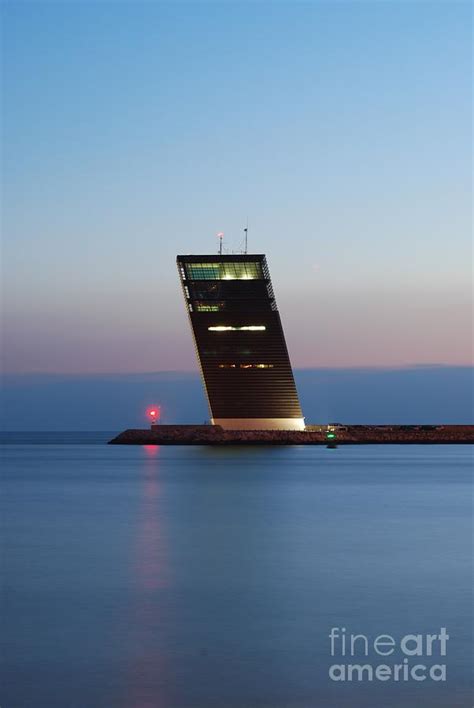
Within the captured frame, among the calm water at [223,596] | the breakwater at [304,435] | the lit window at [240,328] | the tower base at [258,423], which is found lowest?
the calm water at [223,596]

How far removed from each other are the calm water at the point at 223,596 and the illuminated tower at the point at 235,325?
2716 inches

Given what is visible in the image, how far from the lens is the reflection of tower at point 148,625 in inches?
624

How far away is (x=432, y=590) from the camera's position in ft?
83.2

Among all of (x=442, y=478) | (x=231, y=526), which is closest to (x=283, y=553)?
(x=231, y=526)

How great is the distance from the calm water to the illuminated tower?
6899 cm

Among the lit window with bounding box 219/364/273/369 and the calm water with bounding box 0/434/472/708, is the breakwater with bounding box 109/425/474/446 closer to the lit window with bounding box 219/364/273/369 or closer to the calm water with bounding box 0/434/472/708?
the lit window with bounding box 219/364/273/369

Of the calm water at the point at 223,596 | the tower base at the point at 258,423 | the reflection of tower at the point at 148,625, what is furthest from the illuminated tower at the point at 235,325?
the reflection of tower at the point at 148,625

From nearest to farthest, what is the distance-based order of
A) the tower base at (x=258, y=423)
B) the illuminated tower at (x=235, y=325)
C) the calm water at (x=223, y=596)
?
the calm water at (x=223, y=596) < the illuminated tower at (x=235, y=325) < the tower base at (x=258, y=423)

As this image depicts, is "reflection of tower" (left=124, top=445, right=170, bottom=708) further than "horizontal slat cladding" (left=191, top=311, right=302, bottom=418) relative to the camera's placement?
No

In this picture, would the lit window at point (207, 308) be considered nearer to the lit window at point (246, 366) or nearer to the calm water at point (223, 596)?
the lit window at point (246, 366)

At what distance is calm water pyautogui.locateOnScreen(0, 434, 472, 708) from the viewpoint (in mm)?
16156

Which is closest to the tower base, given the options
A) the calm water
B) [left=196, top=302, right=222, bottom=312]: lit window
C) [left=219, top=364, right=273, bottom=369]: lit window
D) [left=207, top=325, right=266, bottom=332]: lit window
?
[left=219, top=364, right=273, bottom=369]: lit window

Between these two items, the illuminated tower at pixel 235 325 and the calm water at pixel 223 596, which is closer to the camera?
the calm water at pixel 223 596

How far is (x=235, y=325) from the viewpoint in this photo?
124m
